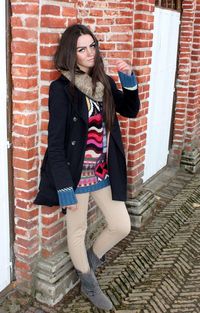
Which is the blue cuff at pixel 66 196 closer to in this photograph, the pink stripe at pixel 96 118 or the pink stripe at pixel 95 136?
the pink stripe at pixel 95 136

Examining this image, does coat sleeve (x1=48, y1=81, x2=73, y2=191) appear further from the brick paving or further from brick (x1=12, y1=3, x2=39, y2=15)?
the brick paving

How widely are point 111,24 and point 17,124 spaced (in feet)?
6.27

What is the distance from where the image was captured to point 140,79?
5000 mm

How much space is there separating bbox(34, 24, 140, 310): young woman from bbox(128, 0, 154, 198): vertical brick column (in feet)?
4.58

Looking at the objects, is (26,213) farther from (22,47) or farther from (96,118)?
(22,47)

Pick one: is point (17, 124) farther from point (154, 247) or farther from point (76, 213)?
point (154, 247)

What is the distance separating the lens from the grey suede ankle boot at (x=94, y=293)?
366 centimetres

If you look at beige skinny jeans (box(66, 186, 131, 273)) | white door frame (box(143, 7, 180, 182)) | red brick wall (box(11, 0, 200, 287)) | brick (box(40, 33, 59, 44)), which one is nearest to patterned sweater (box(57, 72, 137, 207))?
beige skinny jeans (box(66, 186, 131, 273))

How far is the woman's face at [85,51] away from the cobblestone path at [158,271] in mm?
2175

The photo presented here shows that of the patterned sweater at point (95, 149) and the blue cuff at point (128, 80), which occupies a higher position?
the blue cuff at point (128, 80)

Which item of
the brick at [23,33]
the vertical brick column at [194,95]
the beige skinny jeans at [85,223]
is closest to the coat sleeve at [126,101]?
the beige skinny jeans at [85,223]

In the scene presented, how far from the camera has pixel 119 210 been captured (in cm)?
362

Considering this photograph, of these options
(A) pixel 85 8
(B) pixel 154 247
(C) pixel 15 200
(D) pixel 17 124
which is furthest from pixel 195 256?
(A) pixel 85 8

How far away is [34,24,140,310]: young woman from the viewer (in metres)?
3.20
